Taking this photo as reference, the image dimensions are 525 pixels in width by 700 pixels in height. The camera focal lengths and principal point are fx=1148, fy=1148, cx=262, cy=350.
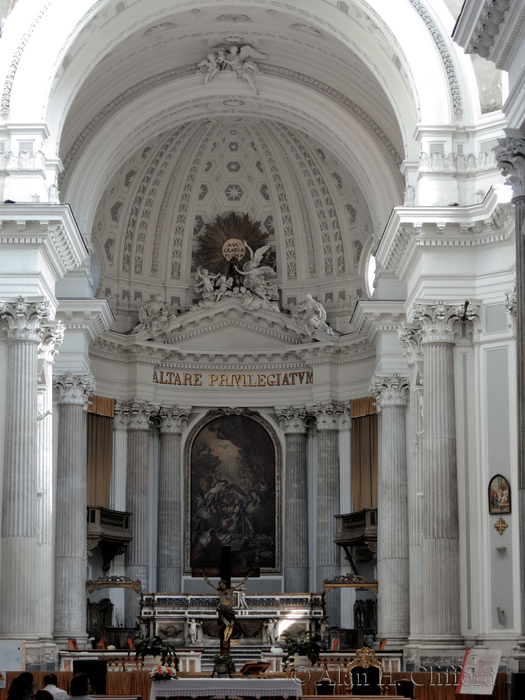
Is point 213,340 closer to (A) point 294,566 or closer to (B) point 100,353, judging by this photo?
(B) point 100,353

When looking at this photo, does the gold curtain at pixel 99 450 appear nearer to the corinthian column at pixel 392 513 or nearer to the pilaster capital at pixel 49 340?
the pilaster capital at pixel 49 340

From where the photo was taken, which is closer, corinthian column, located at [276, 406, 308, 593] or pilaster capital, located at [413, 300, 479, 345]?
pilaster capital, located at [413, 300, 479, 345]

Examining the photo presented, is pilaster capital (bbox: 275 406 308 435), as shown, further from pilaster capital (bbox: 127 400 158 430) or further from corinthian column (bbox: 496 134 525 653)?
corinthian column (bbox: 496 134 525 653)

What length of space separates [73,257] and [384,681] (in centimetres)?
1222

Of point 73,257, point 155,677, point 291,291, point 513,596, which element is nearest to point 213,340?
point 291,291

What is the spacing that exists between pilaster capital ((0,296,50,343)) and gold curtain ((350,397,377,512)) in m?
12.9

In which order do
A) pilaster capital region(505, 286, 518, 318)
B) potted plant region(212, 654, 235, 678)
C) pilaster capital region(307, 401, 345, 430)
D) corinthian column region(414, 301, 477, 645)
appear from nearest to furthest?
potted plant region(212, 654, 235, 678) → corinthian column region(414, 301, 477, 645) → pilaster capital region(505, 286, 518, 318) → pilaster capital region(307, 401, 345, 430)

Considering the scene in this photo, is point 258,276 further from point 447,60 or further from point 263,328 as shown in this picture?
point 447,60

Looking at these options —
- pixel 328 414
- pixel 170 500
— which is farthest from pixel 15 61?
pixel 170 500

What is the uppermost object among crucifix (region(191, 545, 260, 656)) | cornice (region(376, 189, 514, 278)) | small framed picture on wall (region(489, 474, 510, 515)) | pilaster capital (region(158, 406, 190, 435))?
cornice (region(376, 189, 514, 278))

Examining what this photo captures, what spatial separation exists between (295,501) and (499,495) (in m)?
13.1

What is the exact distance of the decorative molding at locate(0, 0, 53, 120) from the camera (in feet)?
83.5

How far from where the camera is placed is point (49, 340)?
86.1 ft

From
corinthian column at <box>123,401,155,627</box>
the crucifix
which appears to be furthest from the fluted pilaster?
the crucifix
